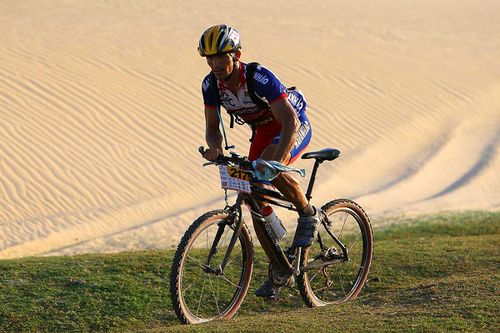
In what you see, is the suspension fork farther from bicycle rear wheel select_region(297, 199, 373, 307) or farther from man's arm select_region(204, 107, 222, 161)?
bicycle rear wheel select_region(297, 199, 373, 307)

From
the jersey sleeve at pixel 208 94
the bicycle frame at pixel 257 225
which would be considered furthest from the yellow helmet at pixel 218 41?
the bicycle frame at pixel 257 225

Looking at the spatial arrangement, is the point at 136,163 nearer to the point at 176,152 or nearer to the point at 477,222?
the point at 176,152

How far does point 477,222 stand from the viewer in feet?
42.9

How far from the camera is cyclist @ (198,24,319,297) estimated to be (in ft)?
19.8

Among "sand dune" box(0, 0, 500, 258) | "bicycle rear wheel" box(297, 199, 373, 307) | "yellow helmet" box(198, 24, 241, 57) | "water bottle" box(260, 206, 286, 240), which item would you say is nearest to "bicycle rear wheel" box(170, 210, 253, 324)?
"water bottle" box(260, 206, 286, 240)

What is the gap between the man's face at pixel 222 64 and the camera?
238 inches

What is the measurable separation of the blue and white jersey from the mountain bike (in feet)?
1.26

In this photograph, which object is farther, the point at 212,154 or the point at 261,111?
the point at 261,111

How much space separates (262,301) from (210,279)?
0.52m

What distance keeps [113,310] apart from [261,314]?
41.4 inches

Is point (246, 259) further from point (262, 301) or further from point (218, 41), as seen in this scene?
point (218, 41)

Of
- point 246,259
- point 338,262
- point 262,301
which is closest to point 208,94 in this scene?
point 246,259

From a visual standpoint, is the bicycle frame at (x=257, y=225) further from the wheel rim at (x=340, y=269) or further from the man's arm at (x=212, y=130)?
the wheel rim at (x=340, y=269)

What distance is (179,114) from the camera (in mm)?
19953
